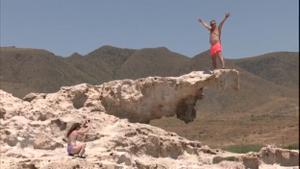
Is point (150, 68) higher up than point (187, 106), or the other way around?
point (150, 68)

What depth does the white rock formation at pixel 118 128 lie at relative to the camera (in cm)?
1044

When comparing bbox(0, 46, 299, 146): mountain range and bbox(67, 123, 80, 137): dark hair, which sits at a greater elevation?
bbox(0, 46, 299, 146): mountain range

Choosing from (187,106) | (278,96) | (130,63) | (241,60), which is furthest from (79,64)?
(187,106)

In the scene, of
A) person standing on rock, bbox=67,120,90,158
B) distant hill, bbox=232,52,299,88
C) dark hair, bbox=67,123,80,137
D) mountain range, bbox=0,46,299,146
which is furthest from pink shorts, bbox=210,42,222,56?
distant hill, bbox=232,52,299,88

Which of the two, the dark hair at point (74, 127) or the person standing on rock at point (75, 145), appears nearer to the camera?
the person standing on rock at point (75, 145)

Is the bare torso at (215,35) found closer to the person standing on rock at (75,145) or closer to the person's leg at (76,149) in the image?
the person standing on rock at (75,145)

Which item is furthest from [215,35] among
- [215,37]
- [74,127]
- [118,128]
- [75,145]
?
[75,145]

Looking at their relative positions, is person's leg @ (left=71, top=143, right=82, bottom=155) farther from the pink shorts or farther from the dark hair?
the pink shorts

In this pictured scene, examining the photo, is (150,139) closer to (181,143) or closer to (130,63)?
(181,143)

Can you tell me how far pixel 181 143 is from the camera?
12.8 metres

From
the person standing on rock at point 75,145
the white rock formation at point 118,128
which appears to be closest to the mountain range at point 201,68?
the white rock formation at point 118,128

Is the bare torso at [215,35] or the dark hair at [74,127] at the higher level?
the bare torso at [215,35]

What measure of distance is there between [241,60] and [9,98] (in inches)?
6060

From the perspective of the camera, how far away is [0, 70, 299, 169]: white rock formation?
1044 cm
